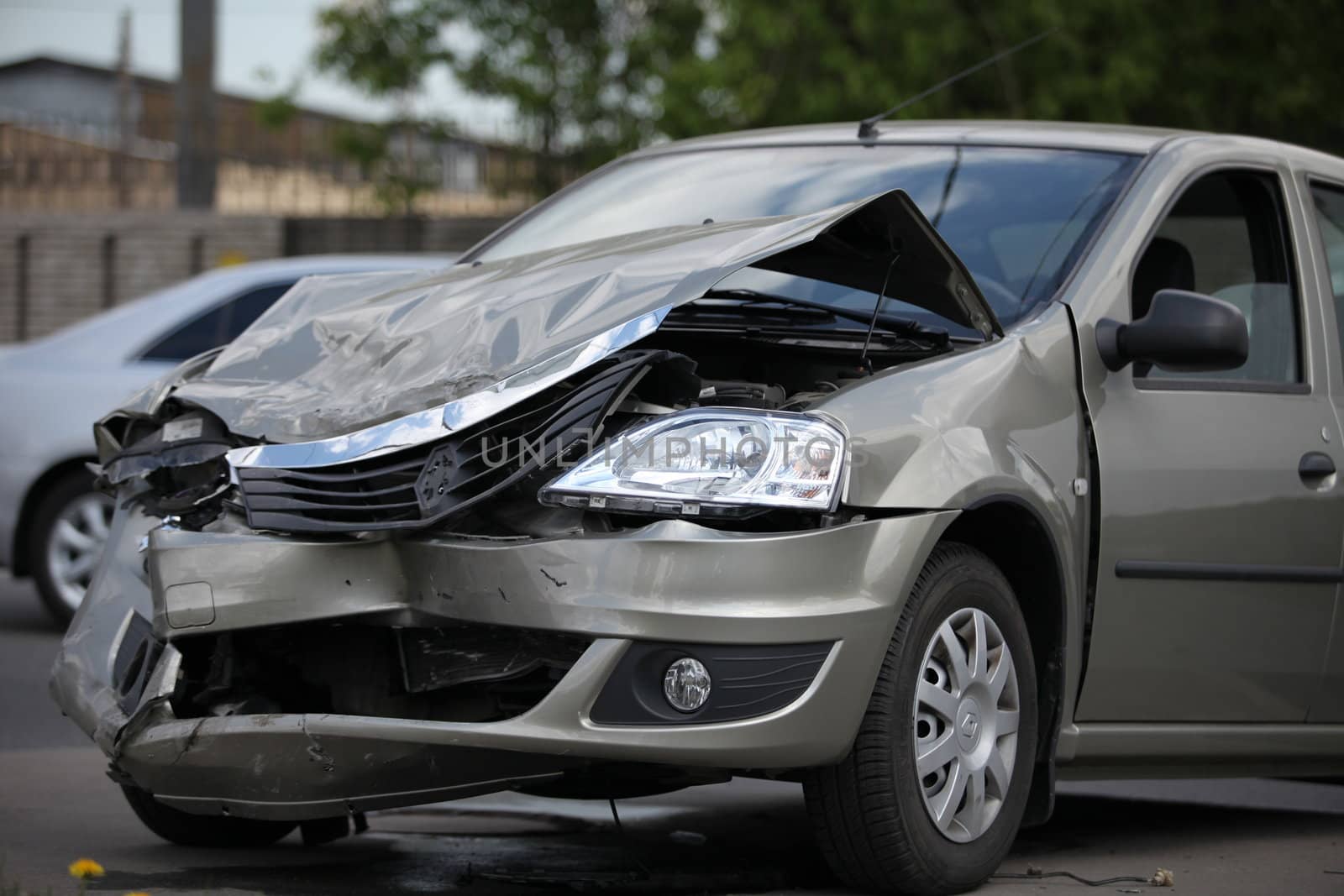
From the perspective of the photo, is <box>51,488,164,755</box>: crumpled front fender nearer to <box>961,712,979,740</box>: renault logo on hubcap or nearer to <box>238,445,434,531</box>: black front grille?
<box>238,445,434,531</box>: black front grille

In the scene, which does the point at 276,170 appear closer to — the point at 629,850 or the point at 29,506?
the point at 29,506

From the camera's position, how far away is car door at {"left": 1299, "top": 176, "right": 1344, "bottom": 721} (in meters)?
4.72

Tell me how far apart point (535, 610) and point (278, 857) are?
1.43 m

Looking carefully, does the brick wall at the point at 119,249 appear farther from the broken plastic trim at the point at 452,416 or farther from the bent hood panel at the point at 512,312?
the broken plastic trim at the point at 452,416

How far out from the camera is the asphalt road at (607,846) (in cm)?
412

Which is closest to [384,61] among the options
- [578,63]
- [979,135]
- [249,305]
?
[578,63]

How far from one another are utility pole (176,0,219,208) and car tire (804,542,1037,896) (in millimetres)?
15935

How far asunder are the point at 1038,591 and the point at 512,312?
1.24 metres

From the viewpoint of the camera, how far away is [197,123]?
1861 centimetres

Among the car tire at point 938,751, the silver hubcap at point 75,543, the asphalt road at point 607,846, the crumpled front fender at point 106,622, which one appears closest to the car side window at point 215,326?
the silver hubcap at point 75,543

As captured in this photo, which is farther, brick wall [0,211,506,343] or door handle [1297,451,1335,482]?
brick wall [0,211,506,343]

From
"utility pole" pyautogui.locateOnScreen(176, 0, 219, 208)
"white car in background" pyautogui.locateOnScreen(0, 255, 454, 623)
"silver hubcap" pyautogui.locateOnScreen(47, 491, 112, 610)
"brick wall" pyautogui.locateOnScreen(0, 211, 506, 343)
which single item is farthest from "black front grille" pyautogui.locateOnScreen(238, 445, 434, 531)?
"utility pole" pyautogui.locateOnScreen(176, 0, 219, 208)

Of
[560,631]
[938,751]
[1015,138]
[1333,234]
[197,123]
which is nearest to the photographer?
[560,631]

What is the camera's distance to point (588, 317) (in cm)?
380
